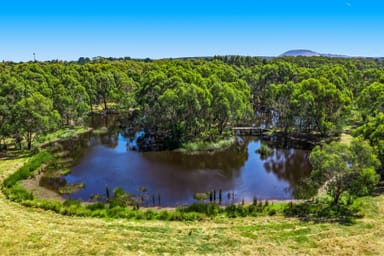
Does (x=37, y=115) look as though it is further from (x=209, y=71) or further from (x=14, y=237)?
(x=209, y=71)

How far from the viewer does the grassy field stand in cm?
2286

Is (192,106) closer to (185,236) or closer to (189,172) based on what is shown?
(189,172)

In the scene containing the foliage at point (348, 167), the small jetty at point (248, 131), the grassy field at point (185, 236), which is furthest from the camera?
the small jetty at point (248, 131)

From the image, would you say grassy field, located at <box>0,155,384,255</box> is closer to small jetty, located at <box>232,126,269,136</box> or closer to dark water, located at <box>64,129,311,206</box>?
dark water, located at <box>64,129,311,206</box>

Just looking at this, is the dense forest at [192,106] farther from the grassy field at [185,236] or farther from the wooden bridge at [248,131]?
the grassy field at [185,236]

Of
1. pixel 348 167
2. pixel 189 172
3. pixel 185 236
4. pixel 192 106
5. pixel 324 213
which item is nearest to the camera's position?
pixel 185 236

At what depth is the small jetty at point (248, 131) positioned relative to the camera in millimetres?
65500

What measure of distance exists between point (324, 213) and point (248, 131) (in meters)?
38.0

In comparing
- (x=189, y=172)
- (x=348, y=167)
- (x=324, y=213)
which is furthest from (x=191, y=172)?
(x=348, y=167)

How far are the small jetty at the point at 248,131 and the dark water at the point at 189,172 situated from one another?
8.13 m

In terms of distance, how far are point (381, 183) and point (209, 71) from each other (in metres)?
57.0

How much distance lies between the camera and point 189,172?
43.8 meters

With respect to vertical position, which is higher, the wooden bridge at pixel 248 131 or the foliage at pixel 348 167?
the foliage at pixel 348 167

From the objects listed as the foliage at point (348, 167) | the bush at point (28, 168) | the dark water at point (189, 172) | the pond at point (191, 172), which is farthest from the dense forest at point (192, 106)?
the foliage at point (348, 167)
